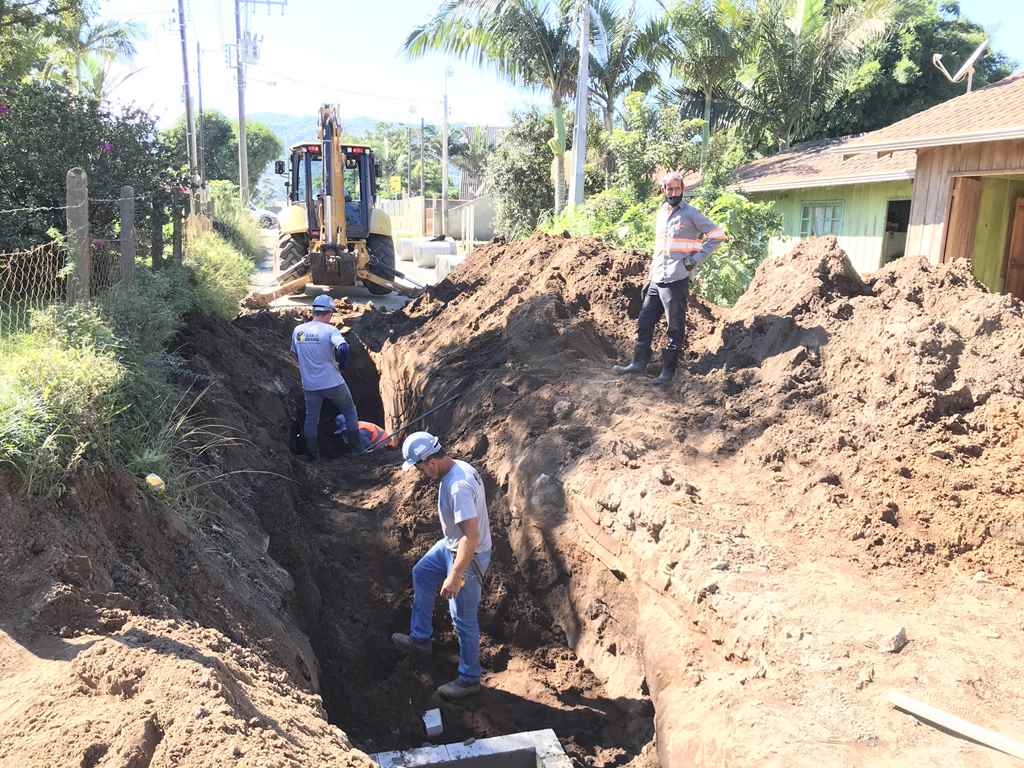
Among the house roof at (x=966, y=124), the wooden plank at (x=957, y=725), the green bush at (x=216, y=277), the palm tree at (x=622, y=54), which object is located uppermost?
the palm tree at (x=622, y=54)

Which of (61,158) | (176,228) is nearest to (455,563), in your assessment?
(61,158)

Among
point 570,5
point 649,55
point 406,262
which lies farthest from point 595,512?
point 406,262

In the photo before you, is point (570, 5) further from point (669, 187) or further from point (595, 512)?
point (595, 512)

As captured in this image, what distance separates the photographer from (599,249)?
32.9ft

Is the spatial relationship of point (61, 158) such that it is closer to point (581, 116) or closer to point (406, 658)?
point (406, 658)

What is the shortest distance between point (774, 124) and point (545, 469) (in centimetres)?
2093

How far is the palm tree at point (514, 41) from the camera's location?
68.0ft

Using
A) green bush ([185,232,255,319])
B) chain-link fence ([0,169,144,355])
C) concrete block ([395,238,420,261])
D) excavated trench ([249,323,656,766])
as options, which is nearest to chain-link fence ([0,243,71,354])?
chain-link fence ([0,169,144,355])

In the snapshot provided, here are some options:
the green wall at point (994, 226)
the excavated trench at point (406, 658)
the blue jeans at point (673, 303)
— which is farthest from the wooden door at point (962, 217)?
the excavated trench at point (406, 658)

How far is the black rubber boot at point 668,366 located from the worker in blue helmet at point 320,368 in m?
3.46

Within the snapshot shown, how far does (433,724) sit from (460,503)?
134 cm

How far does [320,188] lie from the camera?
16719 millimetres

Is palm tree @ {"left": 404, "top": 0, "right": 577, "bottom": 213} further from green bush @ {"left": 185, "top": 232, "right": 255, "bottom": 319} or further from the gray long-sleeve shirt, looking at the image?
the gray long-sleeve shirt

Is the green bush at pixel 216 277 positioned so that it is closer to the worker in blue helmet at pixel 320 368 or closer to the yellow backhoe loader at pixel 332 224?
the yellow backhoe loader at pixel 332 224
